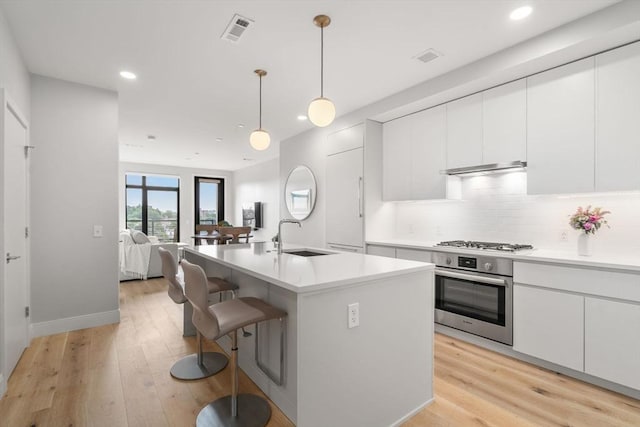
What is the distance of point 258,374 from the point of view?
2160 mm

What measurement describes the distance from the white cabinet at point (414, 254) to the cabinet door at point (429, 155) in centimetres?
65

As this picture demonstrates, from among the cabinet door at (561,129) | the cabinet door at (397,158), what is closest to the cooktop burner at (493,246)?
the cabinet door at (561,129)

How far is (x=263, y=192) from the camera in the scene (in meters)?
8.42

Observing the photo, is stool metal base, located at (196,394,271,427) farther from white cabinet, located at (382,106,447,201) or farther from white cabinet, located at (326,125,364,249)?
white cabinet, located at (382,106,447,201)

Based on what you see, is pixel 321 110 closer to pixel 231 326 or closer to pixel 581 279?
pixel 231 326

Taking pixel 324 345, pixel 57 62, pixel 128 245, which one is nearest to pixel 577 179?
pixel 324 345

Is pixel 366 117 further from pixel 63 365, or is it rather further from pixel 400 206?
pixel 63 365

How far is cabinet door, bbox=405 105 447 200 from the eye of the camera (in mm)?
3426

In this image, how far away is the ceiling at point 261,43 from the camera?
2.17m

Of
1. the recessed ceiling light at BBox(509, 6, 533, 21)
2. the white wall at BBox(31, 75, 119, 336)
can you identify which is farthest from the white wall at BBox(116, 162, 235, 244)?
the recessed ceiling light at BBox(509, 6, 533, 21)

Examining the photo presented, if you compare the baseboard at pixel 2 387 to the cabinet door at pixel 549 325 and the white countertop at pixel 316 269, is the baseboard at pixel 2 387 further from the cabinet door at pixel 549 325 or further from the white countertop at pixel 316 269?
the cabinet door at pixel 549 325

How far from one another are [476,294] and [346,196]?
202 cm

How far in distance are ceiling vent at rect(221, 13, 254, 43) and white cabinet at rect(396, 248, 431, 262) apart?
2618mm

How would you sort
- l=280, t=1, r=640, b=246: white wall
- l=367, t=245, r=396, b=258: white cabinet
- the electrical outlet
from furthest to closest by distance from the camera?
l=367, t=245, r=396, b=258: white cabinet < l=280, t=1, r=640, b=246: white wall < the electrical outlet
